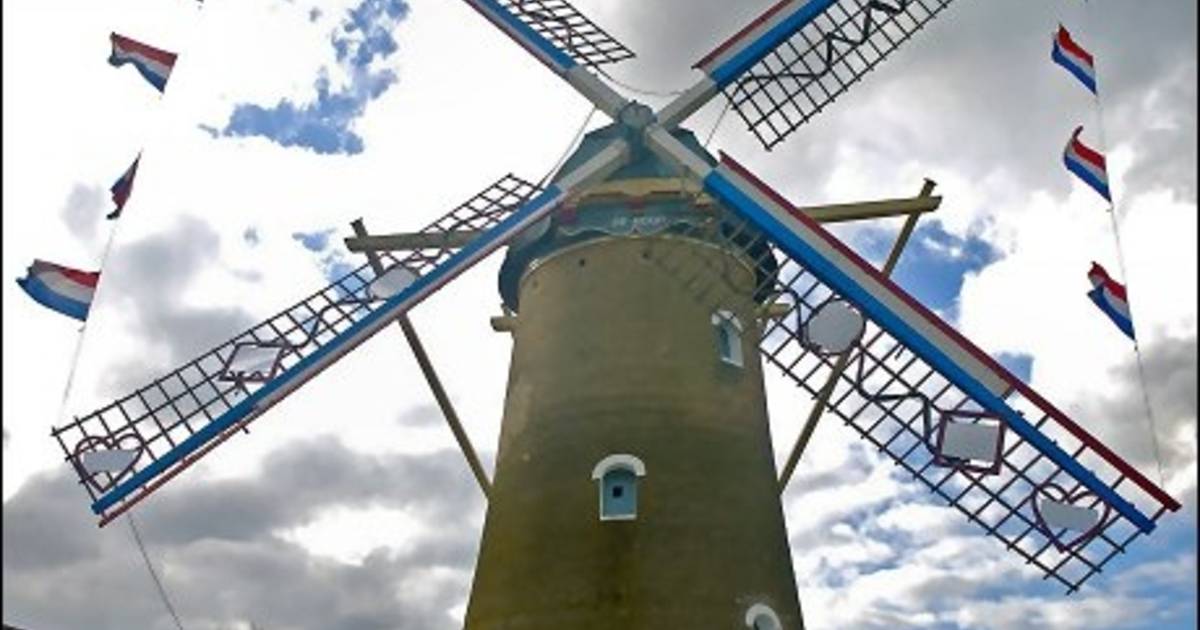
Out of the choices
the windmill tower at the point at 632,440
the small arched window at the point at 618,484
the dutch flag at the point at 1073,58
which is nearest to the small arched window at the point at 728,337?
the windmill tower at the point at 632,440

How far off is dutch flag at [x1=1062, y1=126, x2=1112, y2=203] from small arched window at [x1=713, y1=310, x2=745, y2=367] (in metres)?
4.28

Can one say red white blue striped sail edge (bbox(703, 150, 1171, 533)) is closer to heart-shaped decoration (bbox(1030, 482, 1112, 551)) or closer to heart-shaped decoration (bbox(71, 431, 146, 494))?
heart-shaped decoration (bbox(1030, 482, 1112, 551))

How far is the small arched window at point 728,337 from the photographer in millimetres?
13273

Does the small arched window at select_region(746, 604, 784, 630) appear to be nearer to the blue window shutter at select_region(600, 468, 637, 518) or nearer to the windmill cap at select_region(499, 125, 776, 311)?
the blue window shutter at select_region(600, 468, 637, 518)

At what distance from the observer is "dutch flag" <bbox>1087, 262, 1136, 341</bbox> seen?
12250 millimetres

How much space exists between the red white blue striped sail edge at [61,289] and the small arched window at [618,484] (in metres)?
5.91

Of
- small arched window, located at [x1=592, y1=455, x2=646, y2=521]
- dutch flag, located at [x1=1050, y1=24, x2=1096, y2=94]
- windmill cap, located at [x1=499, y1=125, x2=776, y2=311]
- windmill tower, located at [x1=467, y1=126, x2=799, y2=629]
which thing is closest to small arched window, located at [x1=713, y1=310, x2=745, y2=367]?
windmill tower, located at [x1=467, y1=126, x2=799, y2=629]

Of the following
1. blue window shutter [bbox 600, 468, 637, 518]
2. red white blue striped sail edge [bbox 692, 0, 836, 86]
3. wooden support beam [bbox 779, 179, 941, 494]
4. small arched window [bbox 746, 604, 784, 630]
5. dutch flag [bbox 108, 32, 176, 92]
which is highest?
red white blue striped sail edge [bbox 692, 0, 836, 86]

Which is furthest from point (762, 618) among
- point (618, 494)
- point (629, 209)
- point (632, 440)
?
point (629, 209)

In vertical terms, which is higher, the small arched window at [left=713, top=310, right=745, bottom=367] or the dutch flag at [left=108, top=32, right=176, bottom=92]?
the dutch flag at [left=108, top=32, right=176, bottom=92]

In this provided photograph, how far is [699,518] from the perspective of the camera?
469 inches

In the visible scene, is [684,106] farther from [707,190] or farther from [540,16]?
[540,16]

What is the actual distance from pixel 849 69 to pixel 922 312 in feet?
13.4

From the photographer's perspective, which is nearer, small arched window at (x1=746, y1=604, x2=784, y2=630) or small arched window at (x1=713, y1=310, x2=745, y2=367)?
small arched window at (x1=746, y1=604, x2=784, y2=630)
